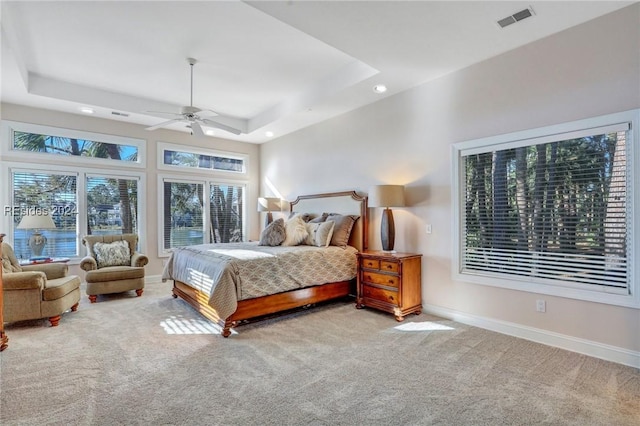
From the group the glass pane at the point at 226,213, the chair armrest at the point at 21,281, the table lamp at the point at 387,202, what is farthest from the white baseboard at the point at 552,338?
the glass pane at the point at 226,213

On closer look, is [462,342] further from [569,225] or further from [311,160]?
[311,160]

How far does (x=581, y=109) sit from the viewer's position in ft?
9.75

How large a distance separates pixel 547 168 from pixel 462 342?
194 cm

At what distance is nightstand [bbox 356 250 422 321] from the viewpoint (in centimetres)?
391

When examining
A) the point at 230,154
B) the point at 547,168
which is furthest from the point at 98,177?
the point at 547,168

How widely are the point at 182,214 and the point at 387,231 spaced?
4.41 metres

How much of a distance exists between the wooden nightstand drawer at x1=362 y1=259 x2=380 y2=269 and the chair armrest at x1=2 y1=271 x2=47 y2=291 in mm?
3811

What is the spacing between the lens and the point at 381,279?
4113mm

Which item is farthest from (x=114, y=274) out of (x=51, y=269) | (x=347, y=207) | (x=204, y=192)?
(x=347, y=207)

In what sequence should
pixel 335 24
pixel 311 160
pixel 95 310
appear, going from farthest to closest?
pixel 311 160
pixel 95 310
pixel 335 24

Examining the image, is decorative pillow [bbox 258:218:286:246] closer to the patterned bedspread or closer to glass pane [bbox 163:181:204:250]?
the patterned bedspread

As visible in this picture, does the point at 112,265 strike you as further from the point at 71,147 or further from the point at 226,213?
the point at 226,213

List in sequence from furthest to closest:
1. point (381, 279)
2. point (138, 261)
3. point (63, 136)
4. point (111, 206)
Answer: point (111, 206)
point (63, 136)
point (138, 261)
point (381, 279)

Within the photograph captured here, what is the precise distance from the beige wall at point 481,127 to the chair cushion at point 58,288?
12.7ft
